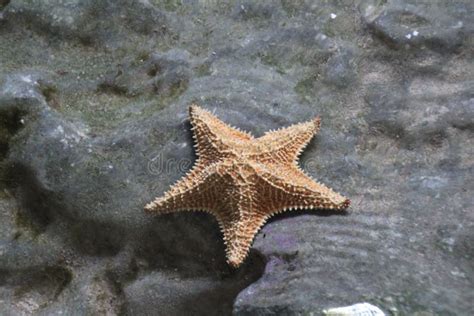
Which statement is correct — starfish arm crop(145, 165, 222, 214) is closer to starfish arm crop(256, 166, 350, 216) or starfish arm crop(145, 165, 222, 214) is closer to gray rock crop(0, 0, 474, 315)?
gray rock crop(0, 0, 474, 315)

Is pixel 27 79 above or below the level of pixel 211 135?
below

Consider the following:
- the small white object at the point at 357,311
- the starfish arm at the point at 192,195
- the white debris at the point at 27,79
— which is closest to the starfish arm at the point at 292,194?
the starfish arm at the point at 192,195

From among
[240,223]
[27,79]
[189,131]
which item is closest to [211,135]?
[189,131]

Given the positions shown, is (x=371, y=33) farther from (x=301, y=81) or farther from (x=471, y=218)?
(x=471, y=218)

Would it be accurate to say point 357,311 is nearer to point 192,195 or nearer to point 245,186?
point 245,186

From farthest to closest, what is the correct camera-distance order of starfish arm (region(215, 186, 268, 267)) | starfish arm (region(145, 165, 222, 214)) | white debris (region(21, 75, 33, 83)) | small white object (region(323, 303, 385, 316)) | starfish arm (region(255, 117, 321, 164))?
1. white debris (region(21, 75, 33, 83))
2. starfish arm (region(255, 117, 321, 164))
3. starfish arm (region(145, 165, 222, 214))
4. starfish arm (region(215, 186, 268, 267))
5. small white object (region(323, 303, 385, 316))

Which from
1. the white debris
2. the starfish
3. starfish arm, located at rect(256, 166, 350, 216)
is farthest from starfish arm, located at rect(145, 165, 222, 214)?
the white debris

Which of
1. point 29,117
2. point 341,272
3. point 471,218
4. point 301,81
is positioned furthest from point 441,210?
point 29,117
